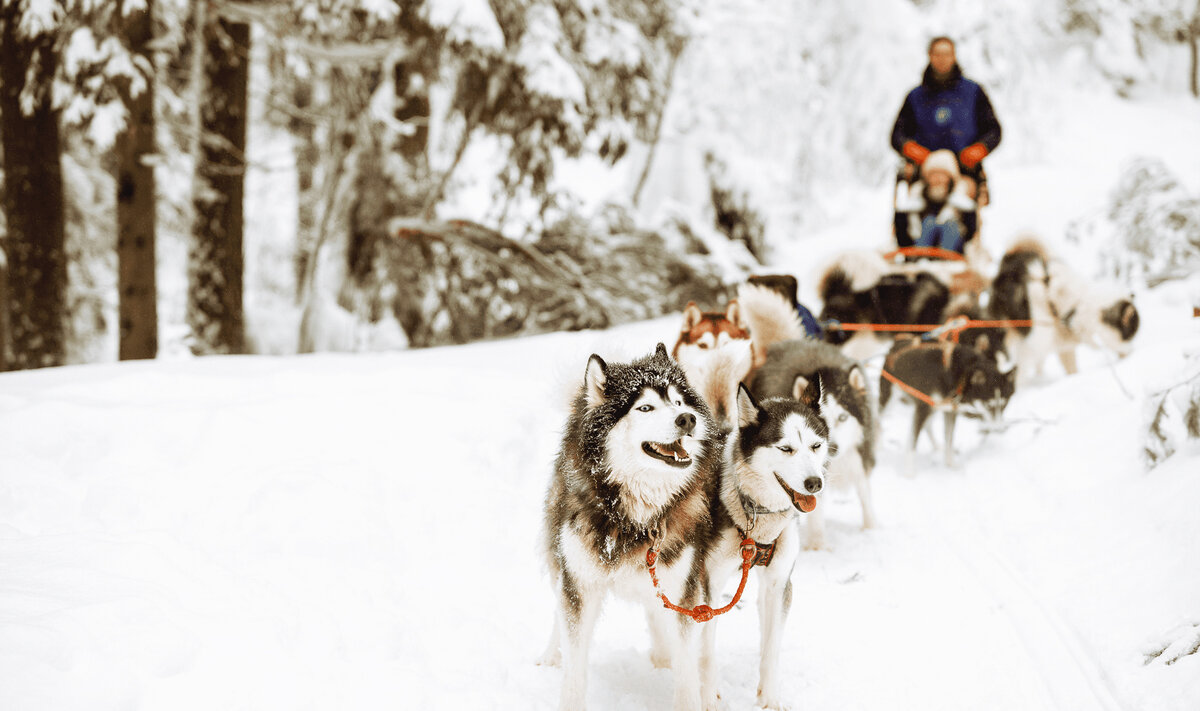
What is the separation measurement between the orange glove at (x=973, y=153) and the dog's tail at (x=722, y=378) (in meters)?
4.65

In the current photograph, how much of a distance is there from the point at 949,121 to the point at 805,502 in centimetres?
554

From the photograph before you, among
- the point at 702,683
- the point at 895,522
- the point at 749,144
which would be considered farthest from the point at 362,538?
the point at 749,144

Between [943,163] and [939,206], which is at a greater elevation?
[943,163]

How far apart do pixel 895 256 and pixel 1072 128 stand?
14.5 meters

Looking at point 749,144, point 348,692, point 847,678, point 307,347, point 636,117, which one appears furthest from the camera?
point 749,144

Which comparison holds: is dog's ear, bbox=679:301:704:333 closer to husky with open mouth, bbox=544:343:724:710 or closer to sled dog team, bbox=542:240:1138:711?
sled dog team, bbox=542:240:1138:711

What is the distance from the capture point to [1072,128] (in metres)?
17.6

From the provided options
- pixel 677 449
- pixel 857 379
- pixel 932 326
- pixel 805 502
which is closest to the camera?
pixel 677 449

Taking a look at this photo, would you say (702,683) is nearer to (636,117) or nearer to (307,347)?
(307,347)

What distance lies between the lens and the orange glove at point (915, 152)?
6.61 meters

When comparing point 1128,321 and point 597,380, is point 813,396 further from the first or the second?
point 1128,321

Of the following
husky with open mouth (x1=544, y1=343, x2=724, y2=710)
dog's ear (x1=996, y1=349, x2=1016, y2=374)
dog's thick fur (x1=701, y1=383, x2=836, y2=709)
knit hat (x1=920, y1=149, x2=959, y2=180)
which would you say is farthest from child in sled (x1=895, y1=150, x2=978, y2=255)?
husky with open mouth (x1=544, y1=343, x2=724, y2=710)

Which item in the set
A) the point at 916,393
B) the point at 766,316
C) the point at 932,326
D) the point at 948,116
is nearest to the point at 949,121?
the point at 948,116

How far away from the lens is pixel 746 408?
2.62m
